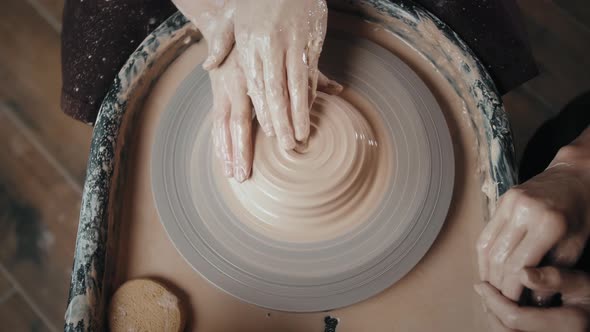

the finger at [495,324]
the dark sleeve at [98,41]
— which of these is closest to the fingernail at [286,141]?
the finger at [495,324]

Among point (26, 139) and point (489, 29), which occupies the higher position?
point (26, 139)

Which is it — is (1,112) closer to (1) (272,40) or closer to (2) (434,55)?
(1) (272,40)

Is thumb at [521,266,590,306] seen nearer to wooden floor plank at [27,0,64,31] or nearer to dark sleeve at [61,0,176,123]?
dark sleeve at [61,0,176,123]

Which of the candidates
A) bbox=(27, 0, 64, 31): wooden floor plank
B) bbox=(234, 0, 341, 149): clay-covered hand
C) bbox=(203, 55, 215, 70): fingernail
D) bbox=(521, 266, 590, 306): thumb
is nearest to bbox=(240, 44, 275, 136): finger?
bbox=(234, 0, 341, 149): clay-covered hand

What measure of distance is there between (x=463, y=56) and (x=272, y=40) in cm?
55

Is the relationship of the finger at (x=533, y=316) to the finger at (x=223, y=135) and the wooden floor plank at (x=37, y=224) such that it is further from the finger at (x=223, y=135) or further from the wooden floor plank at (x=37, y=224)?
the wooden floor plank at (x=37, y=224)

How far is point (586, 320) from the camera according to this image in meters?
1.00

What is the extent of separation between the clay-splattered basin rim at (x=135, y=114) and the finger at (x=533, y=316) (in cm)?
30

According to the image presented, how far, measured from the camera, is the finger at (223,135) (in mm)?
1266

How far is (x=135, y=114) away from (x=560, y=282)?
1132mm

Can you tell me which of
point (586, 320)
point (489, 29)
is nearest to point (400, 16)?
point (489, 29)

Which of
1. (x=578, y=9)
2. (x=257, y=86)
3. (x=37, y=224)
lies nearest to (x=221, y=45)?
(x=257, y=86)

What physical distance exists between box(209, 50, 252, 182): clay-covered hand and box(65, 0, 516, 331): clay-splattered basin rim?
284 mm

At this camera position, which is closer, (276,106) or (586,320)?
(586,320)
